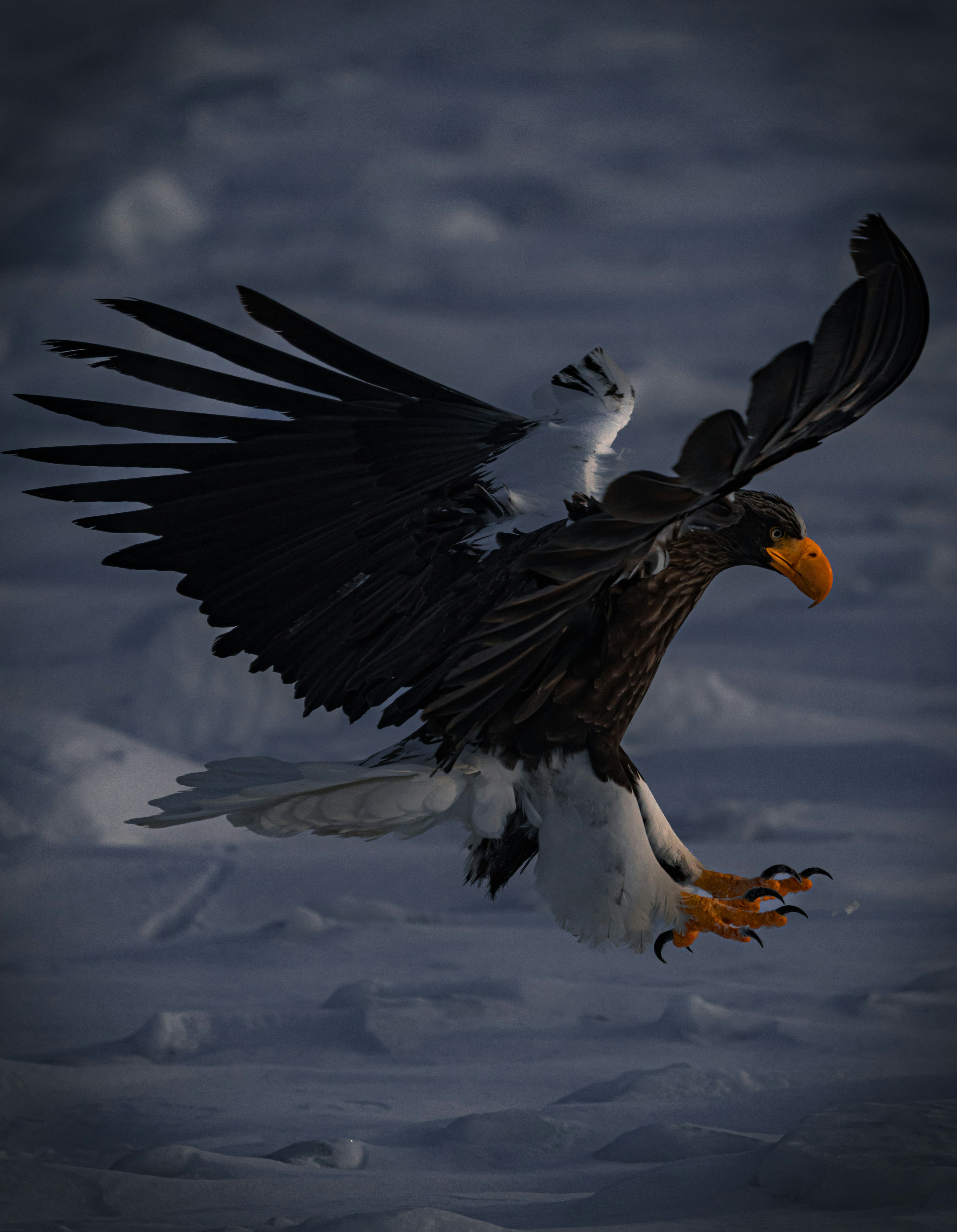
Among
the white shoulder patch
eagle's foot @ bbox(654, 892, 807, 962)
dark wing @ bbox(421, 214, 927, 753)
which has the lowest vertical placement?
eagle's foot @ bbox(654, 892, 807, 962)

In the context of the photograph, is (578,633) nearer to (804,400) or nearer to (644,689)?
(644,689)

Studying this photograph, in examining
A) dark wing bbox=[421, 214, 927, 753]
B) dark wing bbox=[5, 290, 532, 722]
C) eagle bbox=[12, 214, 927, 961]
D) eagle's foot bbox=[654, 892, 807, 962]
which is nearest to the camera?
dark wing bbox=[421, 214, 927, 753]

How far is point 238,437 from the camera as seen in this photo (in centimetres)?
247

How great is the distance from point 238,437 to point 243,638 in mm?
499

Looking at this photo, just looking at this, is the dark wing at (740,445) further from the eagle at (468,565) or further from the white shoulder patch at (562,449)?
the white shoulder patch at (562,449)

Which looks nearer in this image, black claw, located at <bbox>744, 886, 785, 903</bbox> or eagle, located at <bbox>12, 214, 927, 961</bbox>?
eagle, located at <bbox>12, 214, 927, 961</bbox>

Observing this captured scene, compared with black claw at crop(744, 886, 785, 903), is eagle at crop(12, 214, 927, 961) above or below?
above

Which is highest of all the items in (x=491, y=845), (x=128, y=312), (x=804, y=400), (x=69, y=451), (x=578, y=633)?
(x=128, y=312)

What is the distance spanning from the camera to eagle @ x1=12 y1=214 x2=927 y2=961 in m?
1.37

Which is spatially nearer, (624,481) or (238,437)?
(624,481)

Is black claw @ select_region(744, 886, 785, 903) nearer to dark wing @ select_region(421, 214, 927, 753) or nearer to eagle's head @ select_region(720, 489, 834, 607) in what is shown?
eagle's head @ select_region(720, 489, 834, 607)

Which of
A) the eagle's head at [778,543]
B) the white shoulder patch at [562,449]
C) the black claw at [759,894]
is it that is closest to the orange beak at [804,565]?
the eagle's head at [778,543]

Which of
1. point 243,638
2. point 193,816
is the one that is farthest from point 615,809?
point 243,638

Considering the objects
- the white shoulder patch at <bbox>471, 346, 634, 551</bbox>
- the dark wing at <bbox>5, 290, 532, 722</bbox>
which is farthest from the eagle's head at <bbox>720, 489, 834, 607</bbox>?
the dark wing at <bbox>5, 290, 532, 722</bbox>
